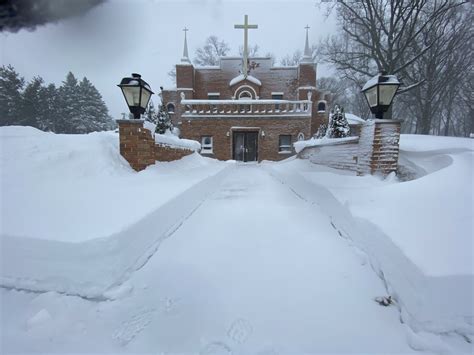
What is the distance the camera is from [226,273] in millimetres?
2273

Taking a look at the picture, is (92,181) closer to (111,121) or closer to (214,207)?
(214,207)

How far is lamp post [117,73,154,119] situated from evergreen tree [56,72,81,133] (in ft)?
118

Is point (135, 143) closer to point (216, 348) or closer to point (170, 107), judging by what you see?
point (216, 348)

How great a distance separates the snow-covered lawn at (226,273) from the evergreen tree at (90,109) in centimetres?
3940

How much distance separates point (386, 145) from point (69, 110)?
135ft

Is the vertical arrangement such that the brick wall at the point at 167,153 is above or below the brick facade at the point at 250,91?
below

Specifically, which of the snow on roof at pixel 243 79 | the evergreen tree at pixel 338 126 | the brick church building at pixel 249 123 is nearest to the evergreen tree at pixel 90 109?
the brick church building at pixel 249 123

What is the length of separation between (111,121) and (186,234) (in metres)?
53.9

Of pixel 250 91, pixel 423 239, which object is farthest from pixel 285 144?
pixel 423 239

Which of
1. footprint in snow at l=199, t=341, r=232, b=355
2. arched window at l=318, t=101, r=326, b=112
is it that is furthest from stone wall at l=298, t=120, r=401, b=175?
arched window at l=318, t=101, r=326, b=112

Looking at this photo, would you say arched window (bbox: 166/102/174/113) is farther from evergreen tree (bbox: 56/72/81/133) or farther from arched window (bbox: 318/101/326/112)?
evergreen tree (bbox: 56/72/81/133)

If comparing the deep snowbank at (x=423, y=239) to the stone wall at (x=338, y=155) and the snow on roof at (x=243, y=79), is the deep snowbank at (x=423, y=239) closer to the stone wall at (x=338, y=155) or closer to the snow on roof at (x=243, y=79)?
the stone wall at (x=338, y=155)

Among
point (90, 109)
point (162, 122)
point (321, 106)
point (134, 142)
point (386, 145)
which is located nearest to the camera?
point (386, 145)

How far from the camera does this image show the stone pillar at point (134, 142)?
4711mm
